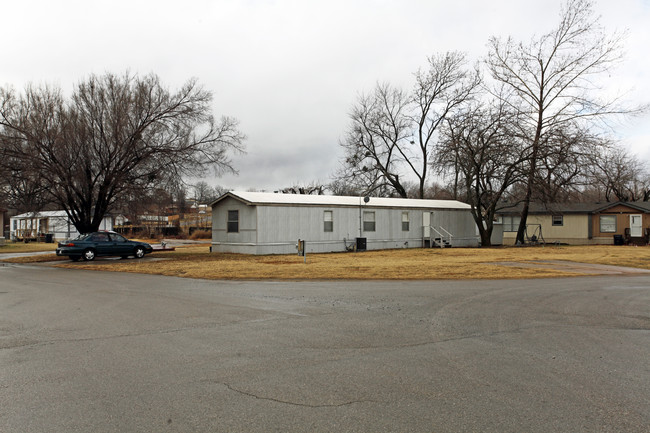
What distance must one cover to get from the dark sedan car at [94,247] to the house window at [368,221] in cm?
1373

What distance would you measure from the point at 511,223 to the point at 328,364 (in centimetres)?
4224

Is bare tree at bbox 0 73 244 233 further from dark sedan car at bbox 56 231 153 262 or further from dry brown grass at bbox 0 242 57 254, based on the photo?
dry brown grass at bbox 0 242 57 254

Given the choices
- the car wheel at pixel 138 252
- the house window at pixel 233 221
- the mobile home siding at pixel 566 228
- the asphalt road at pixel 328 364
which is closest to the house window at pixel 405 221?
the house window at pixel 233 221

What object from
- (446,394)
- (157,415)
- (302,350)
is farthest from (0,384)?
(446,394)

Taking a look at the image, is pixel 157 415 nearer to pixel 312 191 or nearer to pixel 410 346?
pixel 410 346

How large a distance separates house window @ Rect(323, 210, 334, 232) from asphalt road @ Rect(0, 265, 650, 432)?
18.3 m

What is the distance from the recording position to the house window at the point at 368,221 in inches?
1238

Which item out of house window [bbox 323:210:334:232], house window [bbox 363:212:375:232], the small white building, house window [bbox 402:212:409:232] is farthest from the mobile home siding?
the small white building

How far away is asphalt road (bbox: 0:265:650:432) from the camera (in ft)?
13.8

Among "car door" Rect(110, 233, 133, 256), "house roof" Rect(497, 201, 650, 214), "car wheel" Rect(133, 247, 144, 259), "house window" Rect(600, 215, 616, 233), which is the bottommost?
"car wheel" Rect(133, 247, 144, 259)

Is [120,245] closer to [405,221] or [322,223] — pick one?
[322,223]

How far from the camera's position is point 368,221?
104 ft

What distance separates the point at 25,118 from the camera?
73.9ft

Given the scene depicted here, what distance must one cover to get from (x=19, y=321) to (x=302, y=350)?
548cm
